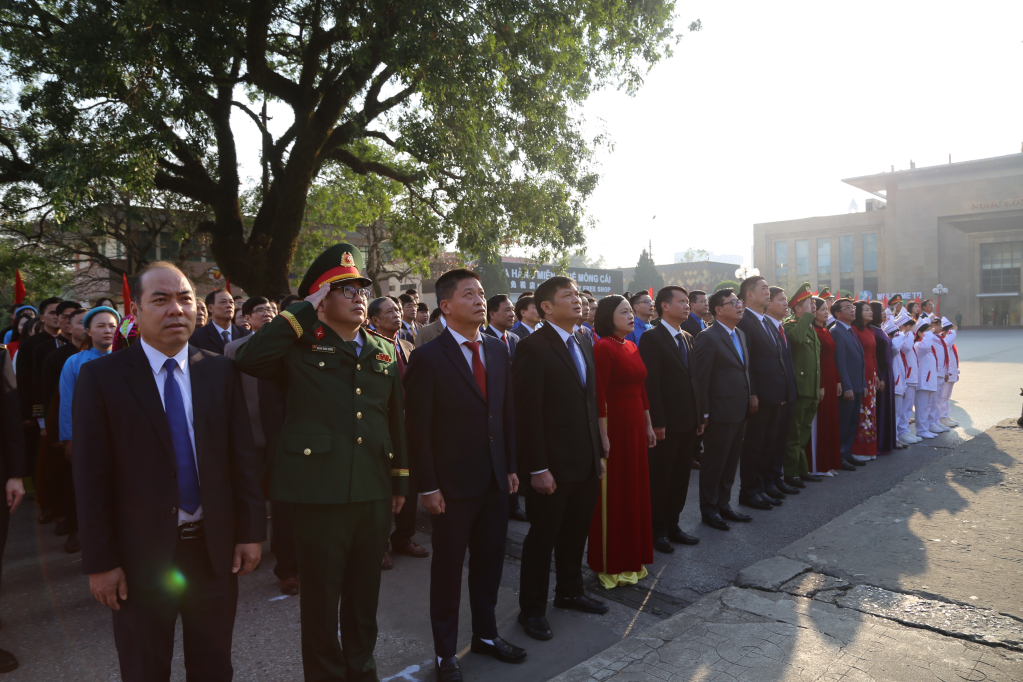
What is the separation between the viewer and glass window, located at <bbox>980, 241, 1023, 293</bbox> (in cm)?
5288

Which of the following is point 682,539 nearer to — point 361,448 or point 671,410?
point 671,410

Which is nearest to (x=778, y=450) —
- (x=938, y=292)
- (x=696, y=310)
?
(x=696, y=310)

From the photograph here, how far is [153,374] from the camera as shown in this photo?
8.05ft

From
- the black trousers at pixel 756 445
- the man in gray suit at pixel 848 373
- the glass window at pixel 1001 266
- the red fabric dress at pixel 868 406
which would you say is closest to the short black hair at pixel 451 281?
the black trousers at pixel 756 445

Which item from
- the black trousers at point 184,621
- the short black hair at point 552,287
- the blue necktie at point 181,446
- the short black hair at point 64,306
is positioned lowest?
the black trousers at point 184,621

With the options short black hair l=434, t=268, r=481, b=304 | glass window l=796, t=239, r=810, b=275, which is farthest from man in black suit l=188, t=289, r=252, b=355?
glass window l=796, t=239, r=810, b=275

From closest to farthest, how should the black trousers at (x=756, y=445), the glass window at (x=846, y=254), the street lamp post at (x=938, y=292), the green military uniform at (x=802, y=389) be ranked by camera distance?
1. the black trousers at (x=756, y=445)
2. the green military uniform at (x=802, y=389)
3. the street lamp post at (x=938, y=292)
4. the glass window at (x=846, y=254)

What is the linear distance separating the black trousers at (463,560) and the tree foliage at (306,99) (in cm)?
834

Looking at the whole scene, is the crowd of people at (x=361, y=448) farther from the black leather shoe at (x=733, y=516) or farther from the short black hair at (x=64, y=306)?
the short black hair at (x=64, y=306)

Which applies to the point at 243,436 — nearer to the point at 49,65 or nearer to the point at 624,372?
A: the point at 624,372

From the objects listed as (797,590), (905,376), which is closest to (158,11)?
(797,590)

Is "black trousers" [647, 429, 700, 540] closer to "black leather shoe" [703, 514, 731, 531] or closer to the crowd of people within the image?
the crowd of people

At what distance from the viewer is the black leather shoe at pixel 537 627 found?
3777 mm

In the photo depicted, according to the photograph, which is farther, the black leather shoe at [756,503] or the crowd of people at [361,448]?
the black leather shoe at [756,503]
